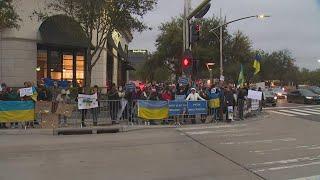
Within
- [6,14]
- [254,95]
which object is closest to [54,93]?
[6,14]

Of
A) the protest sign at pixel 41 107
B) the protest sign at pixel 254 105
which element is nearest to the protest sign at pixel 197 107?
the protest sign at pixel 254 105

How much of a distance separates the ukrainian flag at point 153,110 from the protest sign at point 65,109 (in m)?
2.81

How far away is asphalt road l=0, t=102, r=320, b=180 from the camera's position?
1160cm

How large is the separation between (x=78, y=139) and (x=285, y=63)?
9881 centimetres

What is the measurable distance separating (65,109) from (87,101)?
1015 mm

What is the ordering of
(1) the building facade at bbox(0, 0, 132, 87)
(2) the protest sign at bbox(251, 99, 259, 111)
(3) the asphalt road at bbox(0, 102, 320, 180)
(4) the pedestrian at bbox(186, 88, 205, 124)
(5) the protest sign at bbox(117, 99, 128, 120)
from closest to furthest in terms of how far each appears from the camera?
(3) the asphalt road at bbox(0, 102, 320, 180)
(5) the protest sign at bbox(117, 99, 128, 120)
(4) the pedestrian at bbox(186, 88, 205, 124)
(2) the protest sign at bbox(251, 99, 259, 111)
(1) the building facade at bbox(0, 0, 132, 87)

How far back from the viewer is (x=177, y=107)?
24.0 m

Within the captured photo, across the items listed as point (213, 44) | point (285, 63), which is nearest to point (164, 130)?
point (213, 44)

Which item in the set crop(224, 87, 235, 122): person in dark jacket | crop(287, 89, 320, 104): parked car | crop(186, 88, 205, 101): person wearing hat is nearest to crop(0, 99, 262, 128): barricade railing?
crop(224, 87, 235, 122): person in dark jacket

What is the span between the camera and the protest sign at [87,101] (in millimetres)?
22344

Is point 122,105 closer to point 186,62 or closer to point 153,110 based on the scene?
point 153,110

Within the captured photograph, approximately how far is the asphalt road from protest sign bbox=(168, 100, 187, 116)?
193 centimetres

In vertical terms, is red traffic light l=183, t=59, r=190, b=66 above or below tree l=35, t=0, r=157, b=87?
below

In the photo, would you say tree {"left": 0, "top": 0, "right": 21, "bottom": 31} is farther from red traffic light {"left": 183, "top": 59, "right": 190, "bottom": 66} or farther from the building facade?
red traffic light {"left": 183, "top": 59, "right": 190, "bottom": 66}
